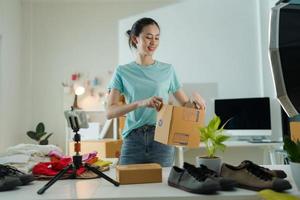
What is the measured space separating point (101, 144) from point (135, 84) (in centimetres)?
208

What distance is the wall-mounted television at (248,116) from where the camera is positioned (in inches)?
140

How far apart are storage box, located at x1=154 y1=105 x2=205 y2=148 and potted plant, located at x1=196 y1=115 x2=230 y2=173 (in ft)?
0.50

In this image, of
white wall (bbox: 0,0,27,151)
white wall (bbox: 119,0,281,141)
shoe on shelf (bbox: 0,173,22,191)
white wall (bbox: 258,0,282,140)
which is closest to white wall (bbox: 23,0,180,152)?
white wall (bbox: 0,0,27,151)

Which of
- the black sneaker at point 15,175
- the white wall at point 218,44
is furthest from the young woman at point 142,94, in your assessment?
the white wall at point 218,44

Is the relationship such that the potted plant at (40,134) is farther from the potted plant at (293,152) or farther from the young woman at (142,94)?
the potted plant at (293,152)

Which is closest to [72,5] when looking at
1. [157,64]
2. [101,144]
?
[101,144]

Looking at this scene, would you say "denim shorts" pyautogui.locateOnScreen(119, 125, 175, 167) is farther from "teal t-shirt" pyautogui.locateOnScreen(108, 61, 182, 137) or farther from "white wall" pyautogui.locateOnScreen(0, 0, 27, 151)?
"white wall" pyautogui.locateOnScreen(0, 0, 27, 151)

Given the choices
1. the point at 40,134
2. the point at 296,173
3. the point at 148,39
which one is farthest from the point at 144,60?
the point at 40,134

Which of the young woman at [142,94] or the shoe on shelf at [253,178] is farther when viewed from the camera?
the young woman at [142,94]

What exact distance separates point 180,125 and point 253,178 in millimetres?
418

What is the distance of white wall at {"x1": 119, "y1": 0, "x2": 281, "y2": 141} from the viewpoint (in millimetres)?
4133

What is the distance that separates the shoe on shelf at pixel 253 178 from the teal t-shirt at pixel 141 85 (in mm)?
583

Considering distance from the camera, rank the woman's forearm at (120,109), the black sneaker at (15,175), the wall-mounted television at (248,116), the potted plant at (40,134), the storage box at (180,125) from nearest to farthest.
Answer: the black sneaker at (15,175) < the storage box at (180,125) < the woman's forearm at (120,109) < the wall-mounted television at (248,116) < the potted plant at (40,134)

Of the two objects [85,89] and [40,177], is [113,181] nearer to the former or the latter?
[40,177]
